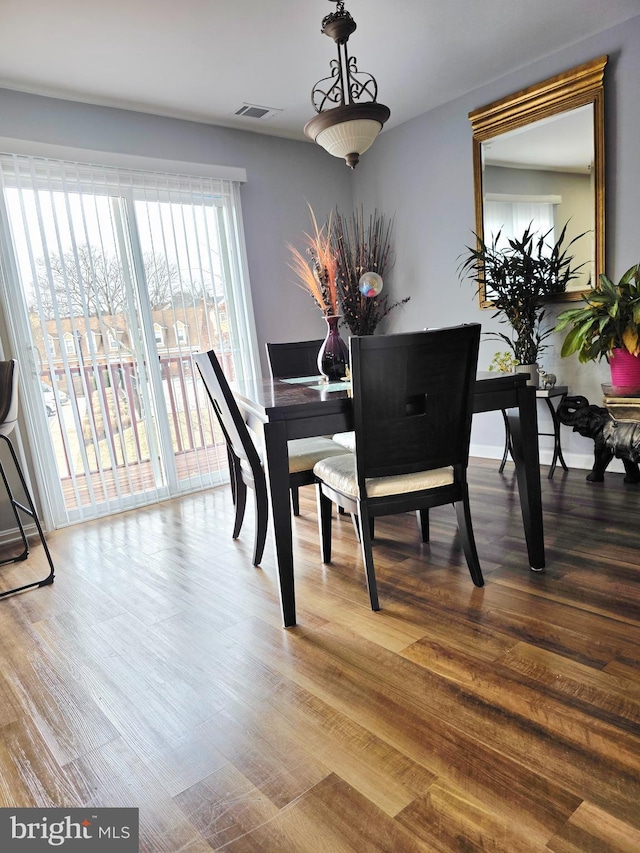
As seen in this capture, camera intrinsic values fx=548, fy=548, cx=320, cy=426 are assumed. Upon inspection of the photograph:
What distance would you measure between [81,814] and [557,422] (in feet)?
10.4

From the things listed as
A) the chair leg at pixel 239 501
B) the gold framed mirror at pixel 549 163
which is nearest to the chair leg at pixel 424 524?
the chair leg at pixel 239 501

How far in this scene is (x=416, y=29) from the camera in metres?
2.90

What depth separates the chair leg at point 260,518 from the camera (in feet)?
8.08

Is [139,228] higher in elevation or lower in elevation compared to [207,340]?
higher

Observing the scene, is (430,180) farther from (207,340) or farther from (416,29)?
(207,340)

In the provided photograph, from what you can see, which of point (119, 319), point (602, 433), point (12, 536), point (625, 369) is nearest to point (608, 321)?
point (625, 369)

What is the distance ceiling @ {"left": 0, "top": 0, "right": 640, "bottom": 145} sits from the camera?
8.44ft

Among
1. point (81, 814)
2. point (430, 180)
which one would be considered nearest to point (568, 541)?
point (81, 814)

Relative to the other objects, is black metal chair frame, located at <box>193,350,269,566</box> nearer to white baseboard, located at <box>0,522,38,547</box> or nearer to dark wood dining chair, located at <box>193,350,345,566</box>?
dark wood dining chair, located at <box>193,350,345,566</box>

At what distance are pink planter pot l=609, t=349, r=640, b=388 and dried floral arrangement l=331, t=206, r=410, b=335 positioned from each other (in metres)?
1.92

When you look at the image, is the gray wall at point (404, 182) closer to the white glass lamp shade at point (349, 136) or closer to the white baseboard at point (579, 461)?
the white baseboard at point (579, 461)

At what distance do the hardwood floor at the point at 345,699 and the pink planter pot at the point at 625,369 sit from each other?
0.79 m

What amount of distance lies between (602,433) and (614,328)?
59 centimetres

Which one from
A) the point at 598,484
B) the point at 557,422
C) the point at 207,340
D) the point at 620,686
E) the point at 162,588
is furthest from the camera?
the point at 207,340
